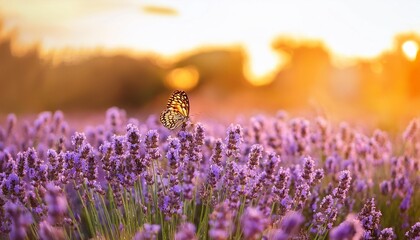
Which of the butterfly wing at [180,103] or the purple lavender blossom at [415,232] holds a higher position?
the butterfly wing at [180,103]

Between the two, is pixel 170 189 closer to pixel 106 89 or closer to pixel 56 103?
pixel 56 103

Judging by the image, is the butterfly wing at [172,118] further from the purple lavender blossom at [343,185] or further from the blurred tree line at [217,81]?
the blurred tree line at [217,81]

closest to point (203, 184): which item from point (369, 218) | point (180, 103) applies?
point (369, 218)

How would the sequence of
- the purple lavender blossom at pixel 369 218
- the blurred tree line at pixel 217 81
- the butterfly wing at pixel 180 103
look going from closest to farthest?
the purple lavender blossom at pixel 369 218 → the butterfly wing at pixel 180 103 → the blurred tree line at pixel 217 81

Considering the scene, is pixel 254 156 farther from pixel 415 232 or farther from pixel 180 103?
pixel 180 103

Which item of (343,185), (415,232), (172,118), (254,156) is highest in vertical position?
(172,118)

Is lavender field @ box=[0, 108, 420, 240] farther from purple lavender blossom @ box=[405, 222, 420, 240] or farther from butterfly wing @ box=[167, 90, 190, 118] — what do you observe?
butterfly wing @ box=[167, 90, 190, 118]

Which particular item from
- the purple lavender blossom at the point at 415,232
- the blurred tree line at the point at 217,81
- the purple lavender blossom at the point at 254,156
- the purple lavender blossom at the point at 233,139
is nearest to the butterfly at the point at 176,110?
the purple lavender blossom at the point at 233,139
